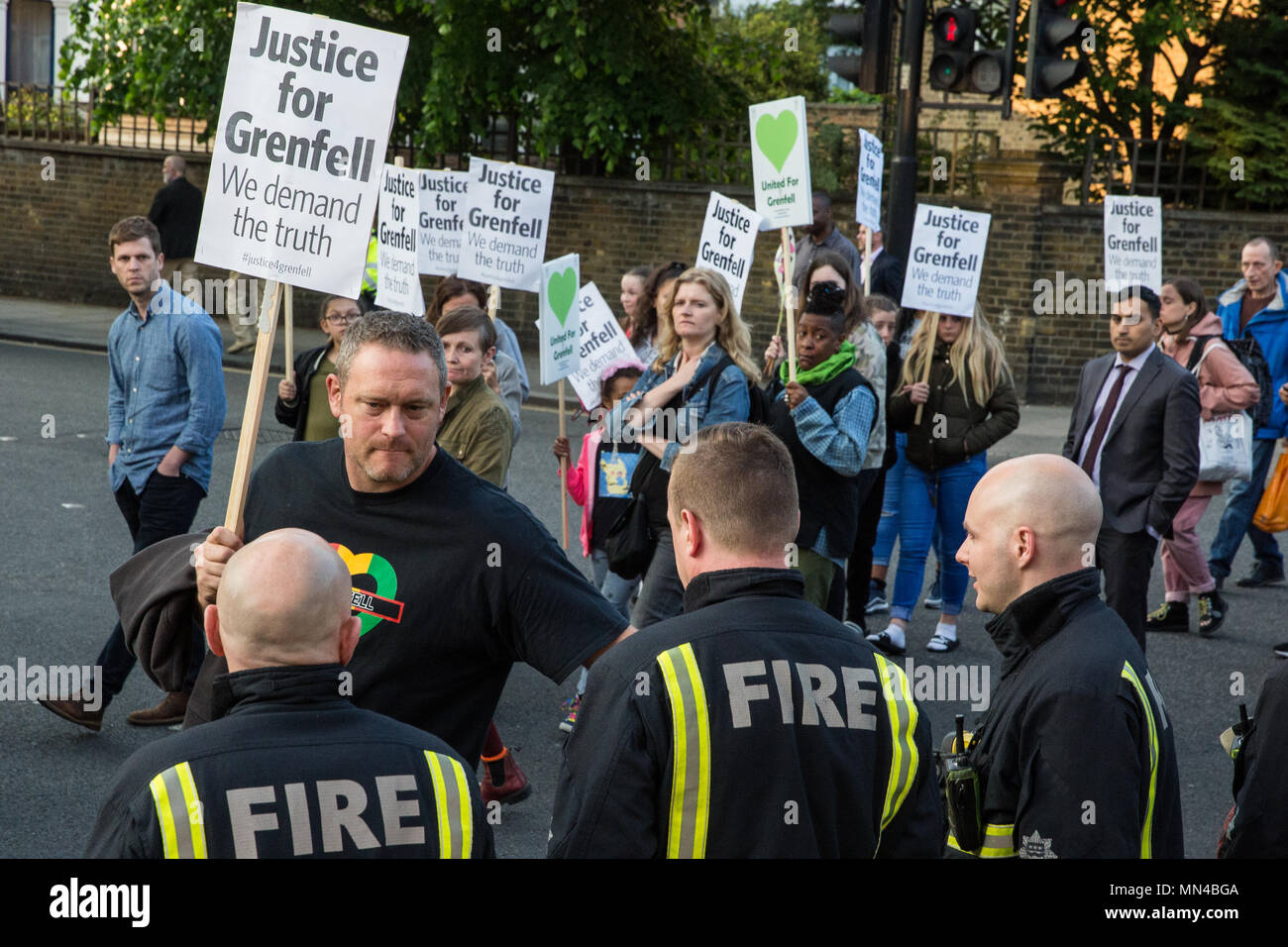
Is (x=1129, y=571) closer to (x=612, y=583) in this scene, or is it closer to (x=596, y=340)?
(x=612, y=583)

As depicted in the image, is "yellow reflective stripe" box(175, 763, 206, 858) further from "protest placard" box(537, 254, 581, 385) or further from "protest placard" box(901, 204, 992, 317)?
"protest placard" box(901, 204, 992, 317)

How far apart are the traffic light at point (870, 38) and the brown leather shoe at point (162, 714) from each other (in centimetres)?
748

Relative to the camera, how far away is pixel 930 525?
7988mm

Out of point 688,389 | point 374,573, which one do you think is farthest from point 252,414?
point 688,389

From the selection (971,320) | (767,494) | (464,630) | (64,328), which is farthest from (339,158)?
(64,328)

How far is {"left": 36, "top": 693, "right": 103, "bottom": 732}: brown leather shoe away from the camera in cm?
604

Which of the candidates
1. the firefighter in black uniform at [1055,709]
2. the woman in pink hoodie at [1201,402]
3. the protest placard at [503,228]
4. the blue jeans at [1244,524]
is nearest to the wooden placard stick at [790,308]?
the protest placard at [503,228]

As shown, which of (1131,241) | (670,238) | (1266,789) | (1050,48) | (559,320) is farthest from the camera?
(670,238)

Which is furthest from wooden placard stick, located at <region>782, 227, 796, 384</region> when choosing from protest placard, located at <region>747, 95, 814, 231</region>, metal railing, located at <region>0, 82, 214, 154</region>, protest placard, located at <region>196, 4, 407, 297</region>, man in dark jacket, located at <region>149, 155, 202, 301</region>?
metal railing, located at <region>0, 82, 214, 154</region>

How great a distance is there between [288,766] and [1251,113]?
16.6 meters

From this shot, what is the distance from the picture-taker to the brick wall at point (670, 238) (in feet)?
53.1

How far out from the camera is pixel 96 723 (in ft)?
19.9

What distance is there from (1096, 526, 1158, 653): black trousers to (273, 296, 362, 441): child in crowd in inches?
142

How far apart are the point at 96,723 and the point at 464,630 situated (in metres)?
3.33
